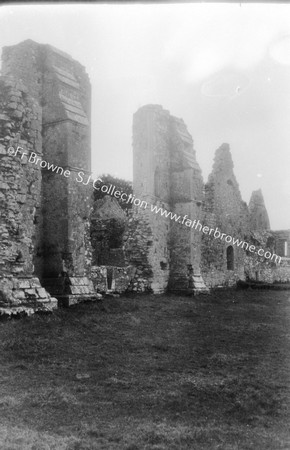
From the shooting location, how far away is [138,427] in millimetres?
4285

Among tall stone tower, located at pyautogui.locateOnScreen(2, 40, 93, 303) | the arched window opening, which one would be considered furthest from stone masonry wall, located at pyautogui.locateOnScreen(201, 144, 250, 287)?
tall stone tower, located at pyautogui.locateOnScreen(2, 40, 93, 303)

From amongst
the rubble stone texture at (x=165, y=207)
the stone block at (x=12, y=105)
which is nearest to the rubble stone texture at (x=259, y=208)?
the rubble stone texture at (x=165, y=207)

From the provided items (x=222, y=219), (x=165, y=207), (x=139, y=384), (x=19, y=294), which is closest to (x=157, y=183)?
(x=165, y=207)

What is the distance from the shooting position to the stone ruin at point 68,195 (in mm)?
8852

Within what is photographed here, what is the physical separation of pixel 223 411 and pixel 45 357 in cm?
271

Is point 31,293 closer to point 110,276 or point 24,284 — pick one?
point 24,284

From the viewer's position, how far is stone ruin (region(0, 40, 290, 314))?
8852 millimetres

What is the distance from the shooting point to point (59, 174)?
35.5 feet

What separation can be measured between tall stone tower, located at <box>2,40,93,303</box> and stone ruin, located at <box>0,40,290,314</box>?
2 cm

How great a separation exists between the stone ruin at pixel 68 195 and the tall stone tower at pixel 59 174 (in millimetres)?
23

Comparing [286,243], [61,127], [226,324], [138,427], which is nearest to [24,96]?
[61,127]

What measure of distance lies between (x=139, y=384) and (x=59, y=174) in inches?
249

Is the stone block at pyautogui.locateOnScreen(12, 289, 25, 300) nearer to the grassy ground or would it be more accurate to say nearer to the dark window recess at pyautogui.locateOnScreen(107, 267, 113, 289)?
the grassy ground

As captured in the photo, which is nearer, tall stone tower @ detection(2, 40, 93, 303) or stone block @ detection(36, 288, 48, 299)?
stone block @ detection(36, 288, 48, 299)
